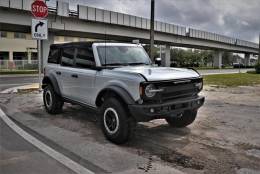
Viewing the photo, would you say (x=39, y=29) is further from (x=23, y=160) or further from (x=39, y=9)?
(x=23, y=160)

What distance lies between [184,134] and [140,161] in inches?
72.4

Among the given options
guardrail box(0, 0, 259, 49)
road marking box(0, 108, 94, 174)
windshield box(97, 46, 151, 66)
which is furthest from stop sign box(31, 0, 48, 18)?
guardrail box(0, 0, 259, 49)

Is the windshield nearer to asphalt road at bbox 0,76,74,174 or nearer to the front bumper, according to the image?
the front bumper

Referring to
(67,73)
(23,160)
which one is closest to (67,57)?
(67,73)

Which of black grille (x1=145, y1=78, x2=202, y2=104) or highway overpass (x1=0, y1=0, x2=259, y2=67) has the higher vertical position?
highway overpass (x1=0, y1=0, x2=259, y2=67)

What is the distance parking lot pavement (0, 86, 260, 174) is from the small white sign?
5.12 meters

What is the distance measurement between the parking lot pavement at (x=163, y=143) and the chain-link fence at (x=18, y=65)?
35.8 metres

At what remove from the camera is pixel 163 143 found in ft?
18.2

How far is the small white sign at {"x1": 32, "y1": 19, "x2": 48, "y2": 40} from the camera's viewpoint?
12.8m

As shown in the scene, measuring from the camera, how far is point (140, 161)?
4594 mm

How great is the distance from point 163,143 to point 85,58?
2550mm

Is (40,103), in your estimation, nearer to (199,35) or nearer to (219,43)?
(199,35)

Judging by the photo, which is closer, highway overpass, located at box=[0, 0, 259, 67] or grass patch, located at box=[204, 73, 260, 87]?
grass patch, located at box=[204, 73, 260, 87]

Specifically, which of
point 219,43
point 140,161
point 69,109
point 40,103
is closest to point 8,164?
point 140,161
